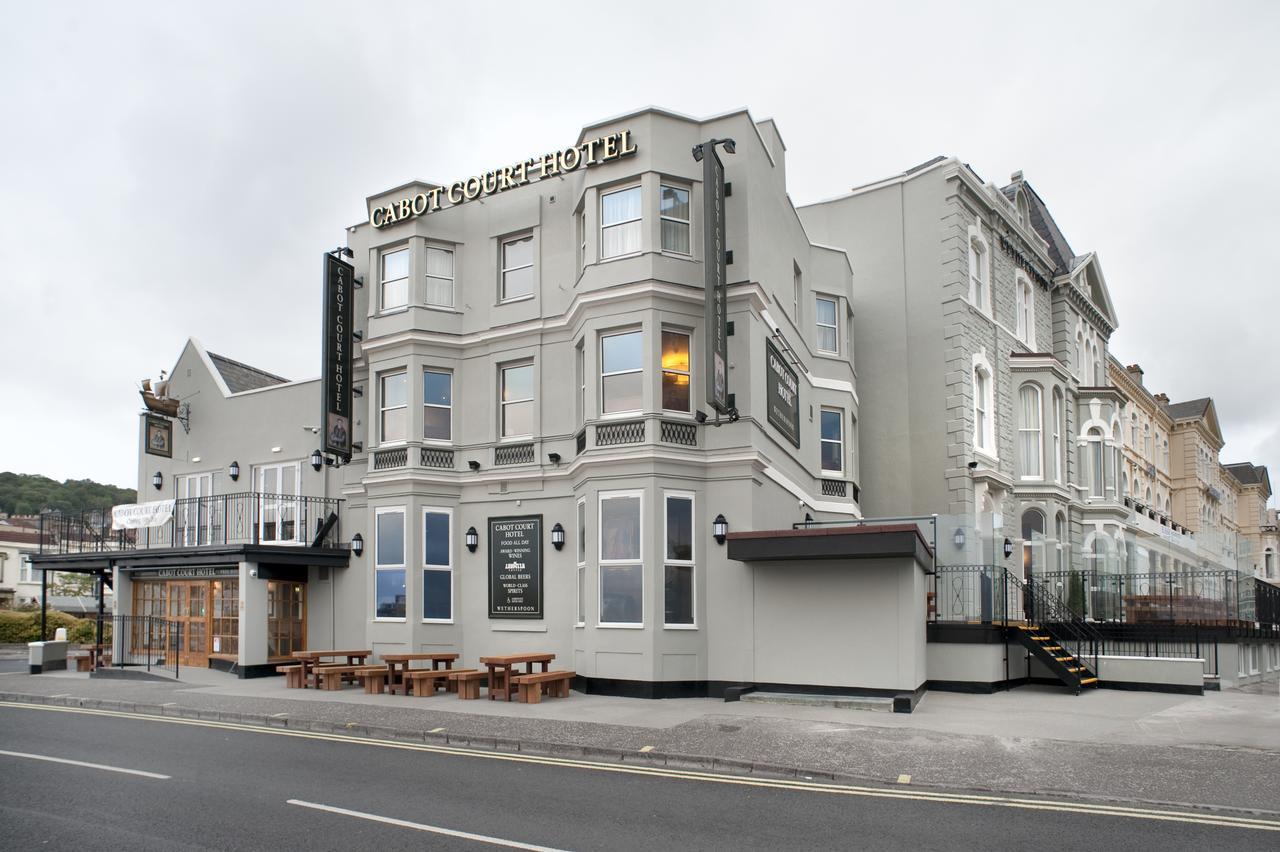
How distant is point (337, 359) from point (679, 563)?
1004 centimetres

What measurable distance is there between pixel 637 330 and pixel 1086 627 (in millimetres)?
12048

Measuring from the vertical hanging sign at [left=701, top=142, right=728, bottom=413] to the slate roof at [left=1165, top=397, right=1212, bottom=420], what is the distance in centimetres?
4888

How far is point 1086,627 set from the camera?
2139 centimetres

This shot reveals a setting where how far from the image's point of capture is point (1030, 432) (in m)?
30.1

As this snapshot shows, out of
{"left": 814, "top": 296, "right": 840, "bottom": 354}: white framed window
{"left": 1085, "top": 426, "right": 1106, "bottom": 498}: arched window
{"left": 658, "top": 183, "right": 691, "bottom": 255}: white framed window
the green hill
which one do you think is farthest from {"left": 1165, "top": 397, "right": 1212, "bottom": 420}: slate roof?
the green hill

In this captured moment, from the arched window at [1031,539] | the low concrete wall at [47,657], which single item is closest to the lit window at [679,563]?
the arched window at [1031,539]

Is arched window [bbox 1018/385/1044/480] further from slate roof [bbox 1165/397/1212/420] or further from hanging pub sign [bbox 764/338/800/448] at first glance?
slate roof [bbox 1165/397/1212/420]

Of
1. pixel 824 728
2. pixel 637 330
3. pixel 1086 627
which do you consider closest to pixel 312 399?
pixel 637 330

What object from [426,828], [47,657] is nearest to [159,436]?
[47,657]

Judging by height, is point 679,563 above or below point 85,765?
above

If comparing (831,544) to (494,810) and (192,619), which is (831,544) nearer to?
(494,810)

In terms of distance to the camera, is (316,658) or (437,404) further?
(437,404)

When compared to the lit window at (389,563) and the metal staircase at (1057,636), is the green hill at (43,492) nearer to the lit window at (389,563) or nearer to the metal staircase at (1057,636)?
the lit window at (389,563)

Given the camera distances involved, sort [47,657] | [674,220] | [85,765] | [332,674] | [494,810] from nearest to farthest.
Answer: [494,810] < [85,765] < [674,220] < [332,674] < [47,657]
